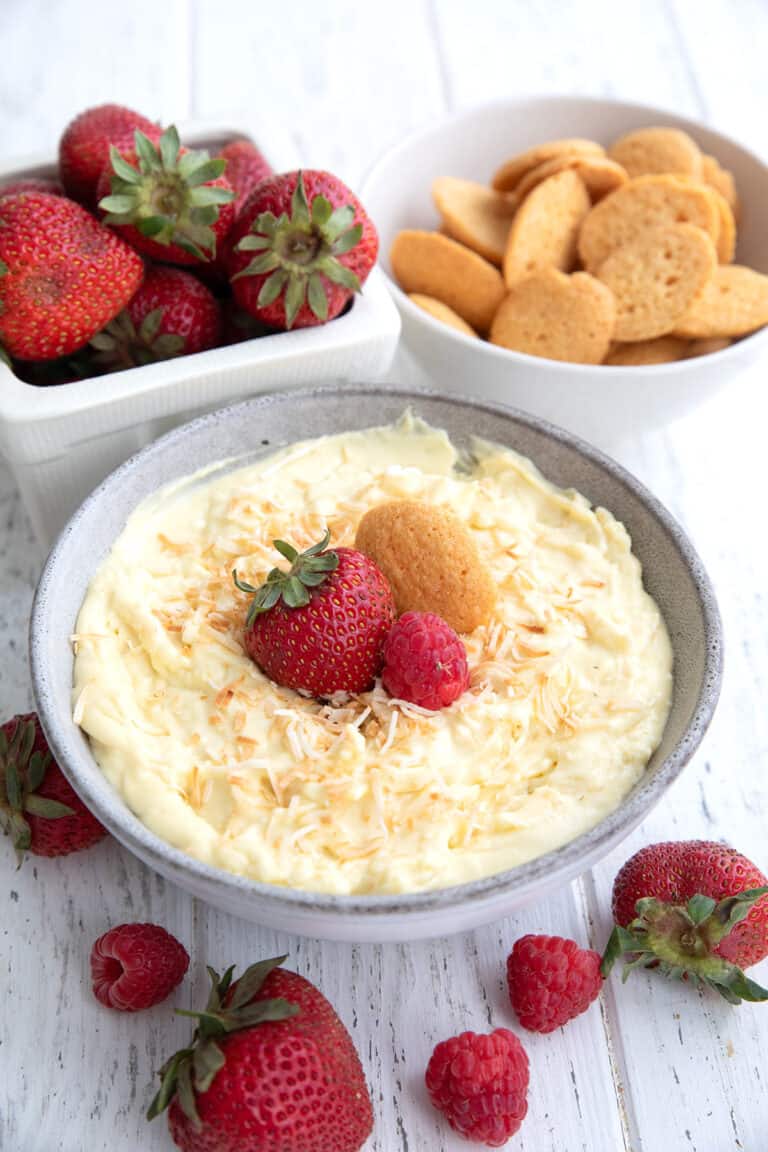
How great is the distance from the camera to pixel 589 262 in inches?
102

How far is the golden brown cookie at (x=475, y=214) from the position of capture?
261 cm

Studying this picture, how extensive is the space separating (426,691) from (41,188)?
125 cm

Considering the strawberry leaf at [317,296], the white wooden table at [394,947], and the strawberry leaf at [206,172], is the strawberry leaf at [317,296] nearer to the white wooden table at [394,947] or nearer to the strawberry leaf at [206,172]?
the strawberry leaf at [206,172]

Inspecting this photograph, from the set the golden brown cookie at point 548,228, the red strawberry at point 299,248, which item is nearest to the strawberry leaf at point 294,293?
the red strawberry at point 299,248

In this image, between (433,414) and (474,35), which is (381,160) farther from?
(474,35)

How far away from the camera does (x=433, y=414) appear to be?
2207 mm

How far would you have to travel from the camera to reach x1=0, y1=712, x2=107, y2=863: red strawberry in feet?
6.10

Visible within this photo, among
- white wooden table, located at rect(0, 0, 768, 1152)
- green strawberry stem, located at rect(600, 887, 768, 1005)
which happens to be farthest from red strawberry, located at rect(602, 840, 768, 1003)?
white wooden table, located at rect(0, 0, 768, 1152)

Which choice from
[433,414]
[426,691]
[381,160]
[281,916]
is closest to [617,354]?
[433,414]

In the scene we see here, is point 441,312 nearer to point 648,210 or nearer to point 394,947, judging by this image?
point 648,210

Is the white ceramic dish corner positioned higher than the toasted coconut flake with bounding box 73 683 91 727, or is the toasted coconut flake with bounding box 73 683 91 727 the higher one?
the white ceramic dish corner

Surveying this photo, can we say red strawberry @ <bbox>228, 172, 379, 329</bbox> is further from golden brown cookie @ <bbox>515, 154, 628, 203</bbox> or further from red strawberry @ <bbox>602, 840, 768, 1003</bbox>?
red strawberry @ <bbox>602, 840, 768, 1003</bbox>

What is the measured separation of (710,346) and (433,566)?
99cm

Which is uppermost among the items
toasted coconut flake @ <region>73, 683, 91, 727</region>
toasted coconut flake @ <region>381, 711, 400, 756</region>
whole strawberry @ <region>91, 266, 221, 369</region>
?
whole strawberry @ <region>91, 266, 221, 369</region>
